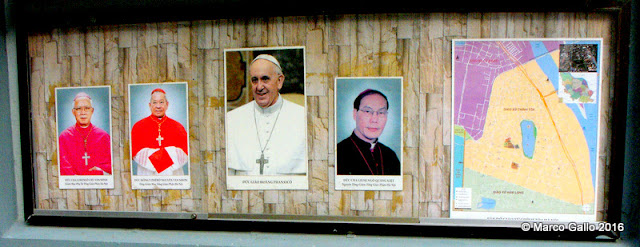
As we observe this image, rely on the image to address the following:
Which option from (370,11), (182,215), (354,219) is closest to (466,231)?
(354,219)

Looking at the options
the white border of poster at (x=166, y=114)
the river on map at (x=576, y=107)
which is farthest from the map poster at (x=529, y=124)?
the white border of poster at (x=166, y=114)

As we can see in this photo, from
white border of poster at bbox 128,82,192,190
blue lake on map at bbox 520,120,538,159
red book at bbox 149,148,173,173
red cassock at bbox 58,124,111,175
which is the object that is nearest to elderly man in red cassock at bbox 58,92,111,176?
red cassock at bbox 58,124,111,175

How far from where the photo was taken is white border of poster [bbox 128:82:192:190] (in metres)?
1.84

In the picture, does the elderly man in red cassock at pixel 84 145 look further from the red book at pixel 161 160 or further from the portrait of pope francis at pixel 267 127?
the portrait of pope francis at pixel 267 127

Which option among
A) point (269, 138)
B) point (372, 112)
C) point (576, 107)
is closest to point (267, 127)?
point (269, 138)

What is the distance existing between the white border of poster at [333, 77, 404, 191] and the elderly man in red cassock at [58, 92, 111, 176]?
5.27ft

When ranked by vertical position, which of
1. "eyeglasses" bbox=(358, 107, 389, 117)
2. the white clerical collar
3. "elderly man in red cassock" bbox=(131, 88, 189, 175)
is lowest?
"elderly man in red cassock" bbox=(131, 88, 189, 175)

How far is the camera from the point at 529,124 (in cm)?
170

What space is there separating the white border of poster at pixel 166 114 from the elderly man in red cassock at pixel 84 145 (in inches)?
8.0

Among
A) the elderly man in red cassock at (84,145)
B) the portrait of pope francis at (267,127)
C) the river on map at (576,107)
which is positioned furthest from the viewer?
the elderly man in red cassock at (84,145)

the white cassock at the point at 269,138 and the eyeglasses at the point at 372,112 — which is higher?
the eyeglasses at the point at 372,112

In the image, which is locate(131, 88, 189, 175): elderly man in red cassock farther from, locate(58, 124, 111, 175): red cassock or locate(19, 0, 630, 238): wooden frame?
locate(58, 124, 111, 175): red cassock

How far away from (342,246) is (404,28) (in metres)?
1.44

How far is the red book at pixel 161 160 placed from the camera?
1.88m
